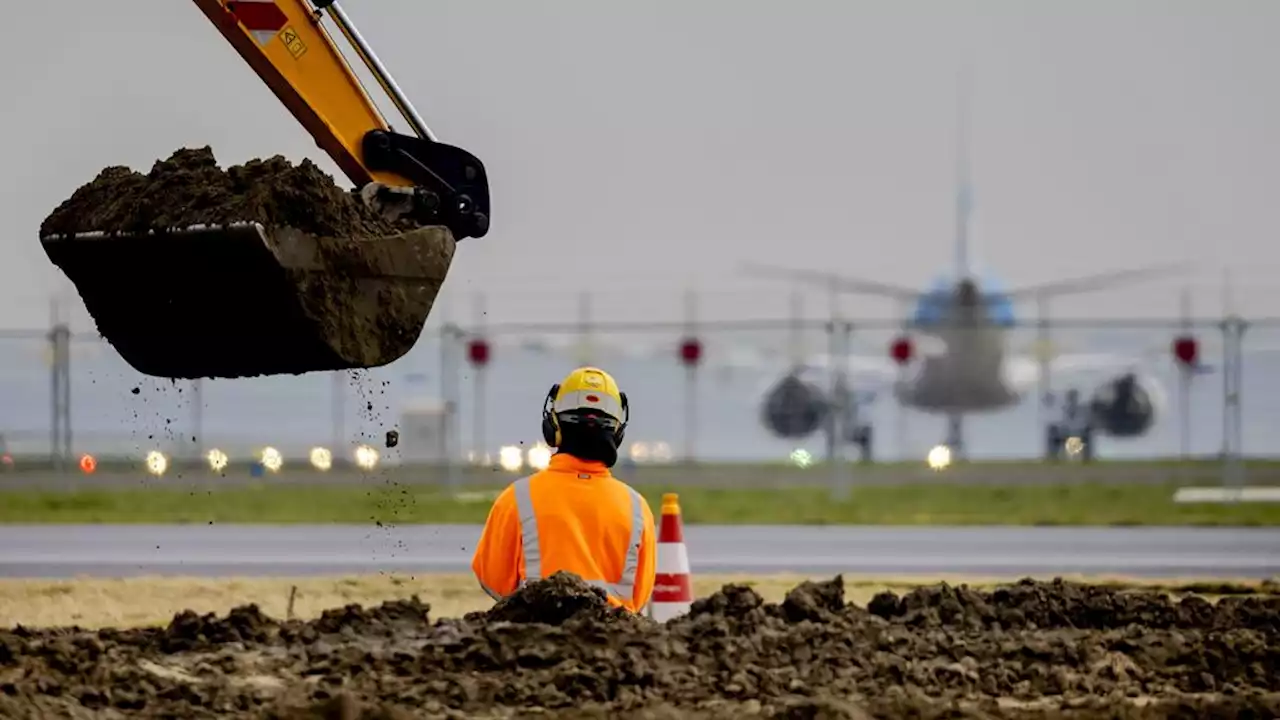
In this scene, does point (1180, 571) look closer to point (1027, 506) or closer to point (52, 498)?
point (1027, 506)

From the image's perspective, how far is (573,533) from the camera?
26.7ft

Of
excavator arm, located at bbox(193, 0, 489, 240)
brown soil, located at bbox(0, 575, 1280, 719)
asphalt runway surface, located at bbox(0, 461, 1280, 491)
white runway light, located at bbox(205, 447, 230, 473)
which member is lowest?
asphalt runway surface, located at bbox(0, 461, 1280, 491)

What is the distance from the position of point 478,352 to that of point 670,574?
16.1m

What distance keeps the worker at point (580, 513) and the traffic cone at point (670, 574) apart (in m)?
2.19

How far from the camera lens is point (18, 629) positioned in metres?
9.23

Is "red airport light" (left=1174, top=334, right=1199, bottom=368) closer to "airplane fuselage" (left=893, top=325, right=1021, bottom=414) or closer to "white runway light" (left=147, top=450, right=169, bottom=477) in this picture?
"airplane fuselage" (left=893, top=325, right=1021, bottom=414)

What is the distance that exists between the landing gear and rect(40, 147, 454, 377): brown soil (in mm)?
30454

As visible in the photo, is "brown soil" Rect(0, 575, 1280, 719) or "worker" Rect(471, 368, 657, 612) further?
"worker" Rect(471, 368, 657, 612)

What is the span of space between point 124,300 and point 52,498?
61.0 ft

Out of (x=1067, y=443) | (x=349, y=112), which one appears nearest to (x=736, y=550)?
(x=349, y=112)

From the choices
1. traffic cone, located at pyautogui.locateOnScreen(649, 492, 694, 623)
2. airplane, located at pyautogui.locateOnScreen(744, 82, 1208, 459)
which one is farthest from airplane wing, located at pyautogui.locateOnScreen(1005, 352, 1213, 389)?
traffic cone, located at pyautogui.locateOnScreen(649, 492, 694, 623)

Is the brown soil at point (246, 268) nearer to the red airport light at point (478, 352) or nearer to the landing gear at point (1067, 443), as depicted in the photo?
the red airport light at point (478, 352)

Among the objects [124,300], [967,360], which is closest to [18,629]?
[124,300]

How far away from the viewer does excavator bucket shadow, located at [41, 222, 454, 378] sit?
8.77 m
